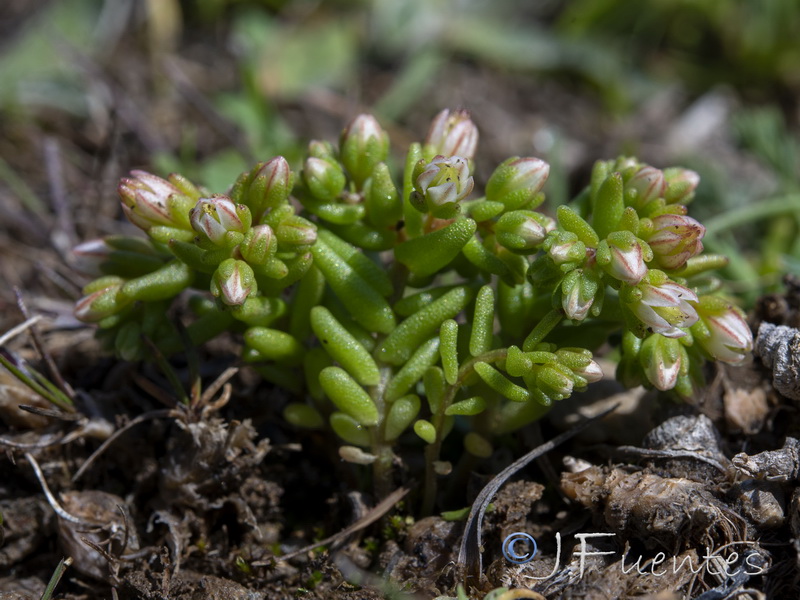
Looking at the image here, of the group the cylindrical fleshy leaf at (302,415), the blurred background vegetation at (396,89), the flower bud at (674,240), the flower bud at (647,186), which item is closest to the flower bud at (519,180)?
the flower bud at (647,186)

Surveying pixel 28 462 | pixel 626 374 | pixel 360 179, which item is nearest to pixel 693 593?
pixel 626 374

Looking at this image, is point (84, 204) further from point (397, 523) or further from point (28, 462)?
point (397, 523)

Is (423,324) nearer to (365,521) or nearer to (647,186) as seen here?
(365,521)

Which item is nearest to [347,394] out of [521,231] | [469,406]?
[469,406]

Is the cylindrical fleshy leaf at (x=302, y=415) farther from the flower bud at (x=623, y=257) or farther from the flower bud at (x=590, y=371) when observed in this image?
the flower bud at (x=623, y=257)

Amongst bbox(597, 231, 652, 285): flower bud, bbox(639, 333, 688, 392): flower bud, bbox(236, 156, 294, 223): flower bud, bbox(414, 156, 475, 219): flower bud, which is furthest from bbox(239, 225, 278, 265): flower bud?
bbox(639, 333, 688, 392): flower bud

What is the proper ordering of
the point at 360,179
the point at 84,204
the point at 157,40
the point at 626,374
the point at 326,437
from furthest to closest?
the point at 157,40 → the point at 84,204 → the point at 326,437 → the point at 360,179 → the point at 626,374

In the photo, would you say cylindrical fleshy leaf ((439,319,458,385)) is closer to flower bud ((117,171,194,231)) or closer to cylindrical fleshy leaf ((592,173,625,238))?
cylindrical fleshy leaf ((592,173,625,238))
